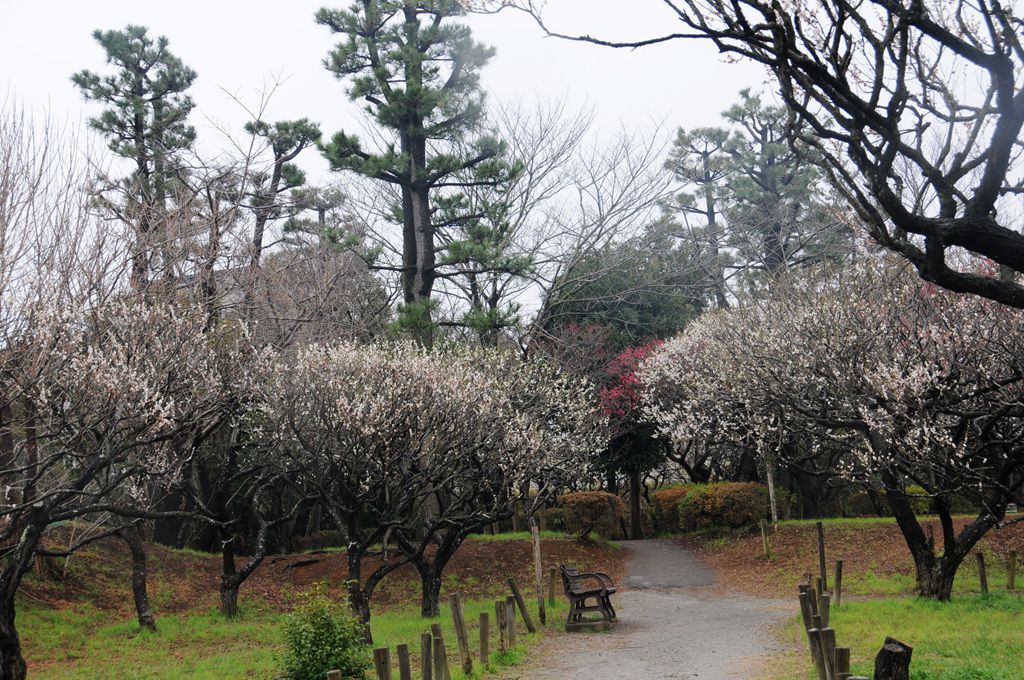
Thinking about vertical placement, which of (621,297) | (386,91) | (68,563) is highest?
(386,91)

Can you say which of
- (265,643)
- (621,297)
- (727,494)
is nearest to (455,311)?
(621,297)

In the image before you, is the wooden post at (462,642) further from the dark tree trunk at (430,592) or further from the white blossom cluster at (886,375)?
the white blossom cluster at (886,375)

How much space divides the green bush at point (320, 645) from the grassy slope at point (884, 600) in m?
5.12

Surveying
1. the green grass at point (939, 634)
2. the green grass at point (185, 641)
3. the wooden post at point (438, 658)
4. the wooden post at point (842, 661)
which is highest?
the wooden post at point (842, 661)

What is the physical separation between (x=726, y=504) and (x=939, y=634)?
13.9 meters

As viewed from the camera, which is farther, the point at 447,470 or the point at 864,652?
the point at 447,470

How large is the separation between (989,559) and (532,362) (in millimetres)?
11885

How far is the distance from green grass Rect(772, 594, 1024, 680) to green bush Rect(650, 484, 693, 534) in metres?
12.3

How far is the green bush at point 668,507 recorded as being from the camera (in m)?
28.3

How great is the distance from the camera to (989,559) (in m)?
20.0

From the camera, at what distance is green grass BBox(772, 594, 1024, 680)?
32.1 ft

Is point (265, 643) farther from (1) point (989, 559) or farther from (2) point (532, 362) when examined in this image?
(1) point (989, 559)

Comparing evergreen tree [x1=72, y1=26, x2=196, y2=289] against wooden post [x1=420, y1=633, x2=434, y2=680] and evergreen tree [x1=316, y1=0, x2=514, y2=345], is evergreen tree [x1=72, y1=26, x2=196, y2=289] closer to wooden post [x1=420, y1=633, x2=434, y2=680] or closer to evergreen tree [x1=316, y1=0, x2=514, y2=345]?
evergreen tree [x1=316, y1=0, x2=514, y2=345]

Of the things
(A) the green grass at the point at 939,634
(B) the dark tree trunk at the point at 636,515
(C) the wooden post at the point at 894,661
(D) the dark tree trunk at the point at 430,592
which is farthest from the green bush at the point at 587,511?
(C) the wooden post at the point at 894,661
